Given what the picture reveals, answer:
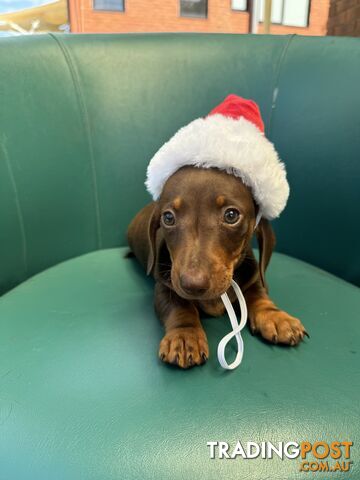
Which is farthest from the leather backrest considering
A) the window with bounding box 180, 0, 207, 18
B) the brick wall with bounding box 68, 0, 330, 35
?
the window with bounding box 180, 0, 207, 18

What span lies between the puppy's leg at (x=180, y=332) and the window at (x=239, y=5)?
205 cm

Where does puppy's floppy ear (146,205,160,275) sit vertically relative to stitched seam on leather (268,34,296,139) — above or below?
below

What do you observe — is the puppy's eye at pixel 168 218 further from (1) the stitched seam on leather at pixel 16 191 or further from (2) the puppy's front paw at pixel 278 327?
(1) the stitched seam on leather at pixel 16 191

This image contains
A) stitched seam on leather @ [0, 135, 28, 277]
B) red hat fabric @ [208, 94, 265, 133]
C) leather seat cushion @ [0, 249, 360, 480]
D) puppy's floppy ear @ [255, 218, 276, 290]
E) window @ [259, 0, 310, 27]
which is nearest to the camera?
leather seat cushion @ [0, 249, 360, 480]

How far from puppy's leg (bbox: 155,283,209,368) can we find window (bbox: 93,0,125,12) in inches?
76.8

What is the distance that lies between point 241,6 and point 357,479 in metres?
2.62

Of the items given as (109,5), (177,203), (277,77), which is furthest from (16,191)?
(109,5)

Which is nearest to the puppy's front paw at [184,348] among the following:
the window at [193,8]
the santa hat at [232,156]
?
the santa hat at [232,156]

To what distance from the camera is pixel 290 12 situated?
2.76 meters

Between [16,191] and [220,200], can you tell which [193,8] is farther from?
[220,200]

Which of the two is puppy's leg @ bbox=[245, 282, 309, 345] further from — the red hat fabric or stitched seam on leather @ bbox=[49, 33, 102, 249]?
stitched seam on leather @ bbox=[49, 33, 102, 249]

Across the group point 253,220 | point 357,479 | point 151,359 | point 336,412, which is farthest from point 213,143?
point 357,479

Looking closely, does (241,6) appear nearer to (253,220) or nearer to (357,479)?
(253,220)

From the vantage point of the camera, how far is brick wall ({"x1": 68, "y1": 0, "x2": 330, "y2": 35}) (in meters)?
2.48
